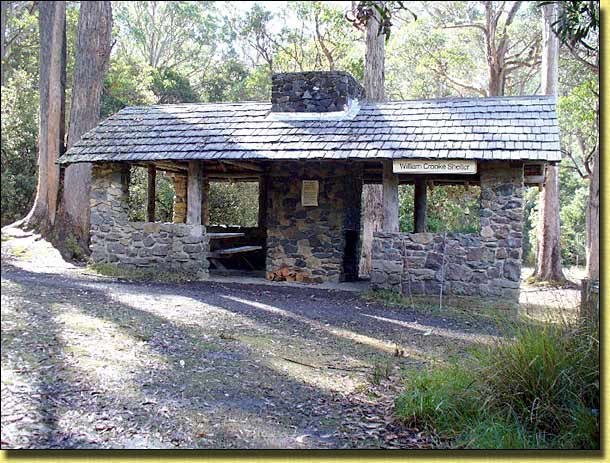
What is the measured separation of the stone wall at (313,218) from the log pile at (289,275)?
1.9 inches

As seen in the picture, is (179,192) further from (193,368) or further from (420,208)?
(193,368)

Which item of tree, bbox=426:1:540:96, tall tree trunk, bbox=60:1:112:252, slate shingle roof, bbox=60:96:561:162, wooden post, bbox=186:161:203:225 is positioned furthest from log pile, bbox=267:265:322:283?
tree, bbox=426:1:540:96

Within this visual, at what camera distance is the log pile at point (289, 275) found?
9.54 metres

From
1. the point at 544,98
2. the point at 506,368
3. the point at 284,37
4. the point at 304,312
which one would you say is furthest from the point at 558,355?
the point at 544,98

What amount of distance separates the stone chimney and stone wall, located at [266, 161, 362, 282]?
0.88 m

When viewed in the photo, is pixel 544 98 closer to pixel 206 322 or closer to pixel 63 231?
pixel 206 322

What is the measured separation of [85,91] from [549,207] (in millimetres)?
6556

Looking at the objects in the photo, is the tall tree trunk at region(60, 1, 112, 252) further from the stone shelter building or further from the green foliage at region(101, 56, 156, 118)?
the stone shelter building

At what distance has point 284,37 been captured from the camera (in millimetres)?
6383

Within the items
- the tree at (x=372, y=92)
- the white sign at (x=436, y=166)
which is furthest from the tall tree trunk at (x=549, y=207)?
the tree at (x=372, y=92)

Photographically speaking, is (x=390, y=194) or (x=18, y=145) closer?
(x=18, y=145)

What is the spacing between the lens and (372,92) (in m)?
11.0

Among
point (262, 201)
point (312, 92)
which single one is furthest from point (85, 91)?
point (262, 201)

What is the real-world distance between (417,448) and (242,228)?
876cm
